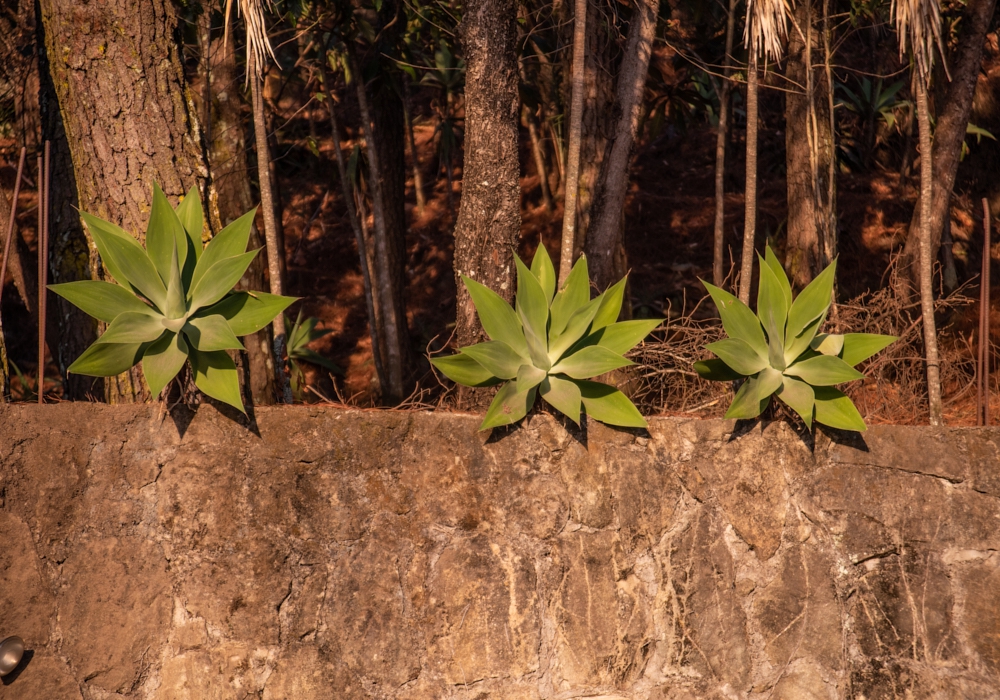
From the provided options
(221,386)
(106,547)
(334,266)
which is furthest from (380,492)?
(334,266)

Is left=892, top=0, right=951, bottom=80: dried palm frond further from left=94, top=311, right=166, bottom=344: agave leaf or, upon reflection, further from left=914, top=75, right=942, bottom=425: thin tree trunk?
left=94, top=311, right=166, bottom=344: agave leaf

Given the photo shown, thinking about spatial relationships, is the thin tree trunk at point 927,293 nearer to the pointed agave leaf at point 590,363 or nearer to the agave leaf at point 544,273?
the pointed agave leaf at point 590,363

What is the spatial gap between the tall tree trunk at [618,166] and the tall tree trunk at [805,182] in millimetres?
2092

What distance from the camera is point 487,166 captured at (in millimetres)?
4426

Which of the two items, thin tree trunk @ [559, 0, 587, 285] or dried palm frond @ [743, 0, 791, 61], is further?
thin tree trunk @ [559, 0, 587, 285]

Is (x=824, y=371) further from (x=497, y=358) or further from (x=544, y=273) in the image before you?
(x=497, y=358)

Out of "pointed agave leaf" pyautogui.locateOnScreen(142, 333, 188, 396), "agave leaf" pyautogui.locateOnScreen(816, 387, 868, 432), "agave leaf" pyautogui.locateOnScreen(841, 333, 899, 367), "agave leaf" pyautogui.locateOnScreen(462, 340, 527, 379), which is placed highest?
"pointed agave leaf" pyautogui.locateOnScreen(142, 333, 188, 396)

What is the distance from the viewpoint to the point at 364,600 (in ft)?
11.2

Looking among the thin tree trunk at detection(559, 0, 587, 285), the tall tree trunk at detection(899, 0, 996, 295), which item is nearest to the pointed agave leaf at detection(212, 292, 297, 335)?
the thin tree trunk at detection(559, 0, 587, 285)

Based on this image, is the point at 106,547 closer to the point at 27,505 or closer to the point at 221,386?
the point at 27,505

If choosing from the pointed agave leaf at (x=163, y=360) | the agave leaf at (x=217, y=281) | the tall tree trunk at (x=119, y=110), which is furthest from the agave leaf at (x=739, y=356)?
the tall tree trunk at (x=119, y=110)

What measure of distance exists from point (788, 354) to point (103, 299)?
2.86 meters

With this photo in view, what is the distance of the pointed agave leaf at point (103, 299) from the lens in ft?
10.4

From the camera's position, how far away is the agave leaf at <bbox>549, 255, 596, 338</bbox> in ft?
11.5
